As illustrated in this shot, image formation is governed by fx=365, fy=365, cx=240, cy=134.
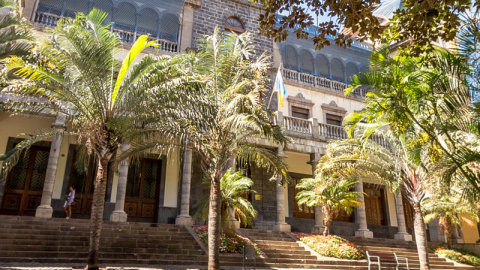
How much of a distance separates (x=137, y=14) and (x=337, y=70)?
1368 centimetres

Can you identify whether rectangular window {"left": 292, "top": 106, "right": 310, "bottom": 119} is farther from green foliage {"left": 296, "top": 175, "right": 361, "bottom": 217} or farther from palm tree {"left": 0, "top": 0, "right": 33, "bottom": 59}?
palm tree {"left": 0, "top": 0, "right": 33, "bottom": 59}

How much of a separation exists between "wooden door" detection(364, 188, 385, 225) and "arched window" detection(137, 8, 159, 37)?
16.5 m

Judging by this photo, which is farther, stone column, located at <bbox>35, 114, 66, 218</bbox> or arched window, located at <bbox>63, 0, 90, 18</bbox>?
arched window, located at <bbox>63, 0, 90, 18</bbox>

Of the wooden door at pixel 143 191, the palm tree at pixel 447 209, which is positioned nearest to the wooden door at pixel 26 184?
the wooden door at pixel 143 191

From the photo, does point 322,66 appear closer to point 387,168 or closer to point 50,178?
point 387,168

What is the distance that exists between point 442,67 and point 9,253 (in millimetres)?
11900

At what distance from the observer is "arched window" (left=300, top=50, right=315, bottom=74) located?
968 inches

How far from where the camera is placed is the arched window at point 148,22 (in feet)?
69.3

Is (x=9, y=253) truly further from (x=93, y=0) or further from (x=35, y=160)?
(x=93, y=0)

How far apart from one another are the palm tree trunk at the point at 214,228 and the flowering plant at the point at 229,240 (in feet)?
10.2

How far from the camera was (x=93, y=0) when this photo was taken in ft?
64.8

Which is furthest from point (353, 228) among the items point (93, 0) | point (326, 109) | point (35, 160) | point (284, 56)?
point (93, 0)

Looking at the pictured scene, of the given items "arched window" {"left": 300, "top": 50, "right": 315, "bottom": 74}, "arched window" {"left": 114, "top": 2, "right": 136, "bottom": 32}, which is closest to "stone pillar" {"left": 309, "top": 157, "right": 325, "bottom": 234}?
"arched window" {"left": 300, "top": 50, "right": 315, "bottom": 74}

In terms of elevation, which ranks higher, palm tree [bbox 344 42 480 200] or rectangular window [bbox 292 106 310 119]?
rectangular window [bbox 292 106 310 119]
